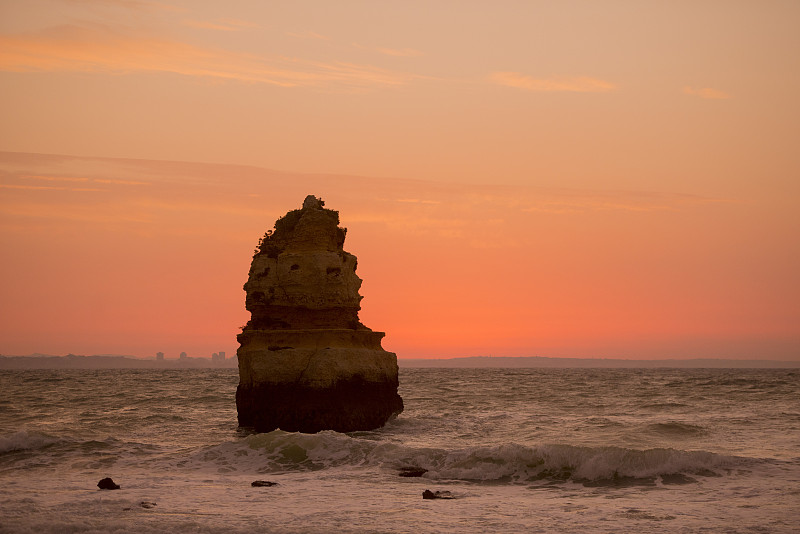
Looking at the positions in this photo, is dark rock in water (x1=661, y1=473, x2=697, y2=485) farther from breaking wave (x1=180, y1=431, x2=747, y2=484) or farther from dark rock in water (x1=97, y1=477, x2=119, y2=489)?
dark rock in water (x1=97, y1=477, x2=119, y2=489)

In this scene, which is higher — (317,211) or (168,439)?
(317,211)

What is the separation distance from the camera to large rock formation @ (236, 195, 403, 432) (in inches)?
1011

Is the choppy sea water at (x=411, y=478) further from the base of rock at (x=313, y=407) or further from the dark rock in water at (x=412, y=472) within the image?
the base of rock at (x=313, y=407)

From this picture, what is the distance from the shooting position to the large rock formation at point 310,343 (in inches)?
1011

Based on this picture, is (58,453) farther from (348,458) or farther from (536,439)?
(536,439)

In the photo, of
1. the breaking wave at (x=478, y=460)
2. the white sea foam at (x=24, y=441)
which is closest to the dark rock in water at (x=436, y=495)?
the breaking wave at (x=478, y=460)

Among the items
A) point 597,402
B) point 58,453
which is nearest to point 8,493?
point 58,453

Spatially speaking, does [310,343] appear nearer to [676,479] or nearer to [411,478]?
[411,478]

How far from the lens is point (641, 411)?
1447 inches

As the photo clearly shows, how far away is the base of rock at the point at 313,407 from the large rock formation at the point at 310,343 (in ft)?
0.10

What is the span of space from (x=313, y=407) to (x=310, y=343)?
6.83 ft

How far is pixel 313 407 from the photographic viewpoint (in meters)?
25.5

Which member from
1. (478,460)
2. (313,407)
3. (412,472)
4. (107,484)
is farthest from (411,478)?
(313,407)

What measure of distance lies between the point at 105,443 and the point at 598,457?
13868mm
